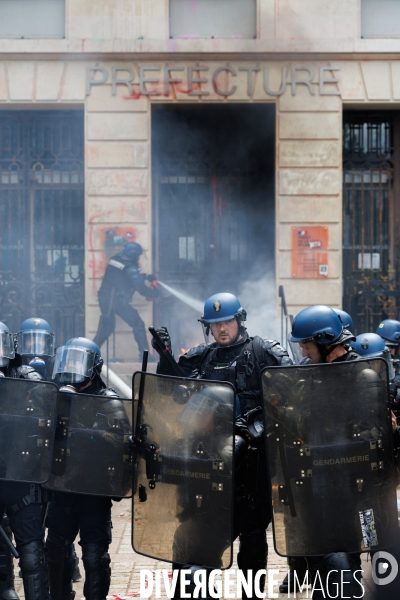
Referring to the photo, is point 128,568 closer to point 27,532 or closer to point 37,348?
point 27,532

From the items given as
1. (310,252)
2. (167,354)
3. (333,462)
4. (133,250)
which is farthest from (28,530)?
(310,252)

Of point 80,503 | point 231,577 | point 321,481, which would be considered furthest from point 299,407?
point 231,577

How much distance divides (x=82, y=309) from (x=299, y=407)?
27.8 ft

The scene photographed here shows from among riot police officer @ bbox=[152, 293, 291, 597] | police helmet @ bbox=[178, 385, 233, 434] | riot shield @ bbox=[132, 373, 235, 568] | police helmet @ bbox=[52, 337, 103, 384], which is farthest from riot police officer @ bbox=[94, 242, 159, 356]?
police helmet @ bbox=[178, 385, 233, 434]

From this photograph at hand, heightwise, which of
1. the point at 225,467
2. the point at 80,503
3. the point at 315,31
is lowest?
the point at 80,503

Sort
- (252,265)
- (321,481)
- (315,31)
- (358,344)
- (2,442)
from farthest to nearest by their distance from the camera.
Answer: (252,265) < (315,31) < (358,344) < (2,442) < (321,481)

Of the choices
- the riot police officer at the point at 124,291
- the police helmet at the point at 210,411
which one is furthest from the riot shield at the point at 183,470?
the riot police officer at the point at 124,291

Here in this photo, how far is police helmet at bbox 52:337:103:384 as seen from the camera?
5.05m

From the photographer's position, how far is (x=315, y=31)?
1160cm

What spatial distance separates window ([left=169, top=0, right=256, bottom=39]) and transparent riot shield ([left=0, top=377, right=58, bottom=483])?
8.20 m

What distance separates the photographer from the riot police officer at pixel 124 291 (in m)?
11.4

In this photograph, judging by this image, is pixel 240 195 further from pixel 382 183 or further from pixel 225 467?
pixel 225 467

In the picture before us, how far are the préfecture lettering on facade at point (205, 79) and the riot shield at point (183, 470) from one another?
7.98m

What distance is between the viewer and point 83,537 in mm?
4887
